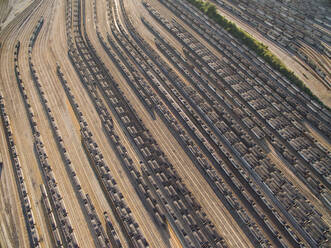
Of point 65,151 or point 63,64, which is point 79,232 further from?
point 63,64

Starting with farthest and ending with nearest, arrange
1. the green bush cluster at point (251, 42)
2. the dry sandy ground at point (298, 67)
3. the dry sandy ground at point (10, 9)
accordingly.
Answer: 1. the dry sandy ground at point (10, 9)
2. the green bush cluster at point (251, 42)
3. the dry sandy ground at point (298, 67)

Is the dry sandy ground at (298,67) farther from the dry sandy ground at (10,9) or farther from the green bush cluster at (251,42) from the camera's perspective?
the dry sandy ground at (10,9)

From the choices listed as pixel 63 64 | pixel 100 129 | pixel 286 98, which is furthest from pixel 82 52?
pixel 286 98

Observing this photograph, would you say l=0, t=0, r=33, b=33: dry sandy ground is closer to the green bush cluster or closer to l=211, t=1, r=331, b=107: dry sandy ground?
the green bush cluster

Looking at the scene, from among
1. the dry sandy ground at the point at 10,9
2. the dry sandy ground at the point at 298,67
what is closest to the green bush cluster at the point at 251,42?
the dry sandy ground at the point at 298,67

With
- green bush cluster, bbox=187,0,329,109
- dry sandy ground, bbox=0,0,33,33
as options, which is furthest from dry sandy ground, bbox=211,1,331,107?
dry sandy ground, bbox=0,0,33,33

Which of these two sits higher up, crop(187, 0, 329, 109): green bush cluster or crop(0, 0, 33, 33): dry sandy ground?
crop(0, 0, 33, 33): dry sandy ground

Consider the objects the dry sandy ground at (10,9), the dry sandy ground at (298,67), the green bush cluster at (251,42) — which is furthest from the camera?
the dry sandy ground at (10,9)

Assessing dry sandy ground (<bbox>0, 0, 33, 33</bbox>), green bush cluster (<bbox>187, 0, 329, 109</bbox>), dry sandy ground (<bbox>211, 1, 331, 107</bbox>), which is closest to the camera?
dry sandy ground (<bbox>211, 1, 331, 107</bbox>)

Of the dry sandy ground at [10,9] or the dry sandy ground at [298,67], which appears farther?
the dry sandy ground at [10,9]
